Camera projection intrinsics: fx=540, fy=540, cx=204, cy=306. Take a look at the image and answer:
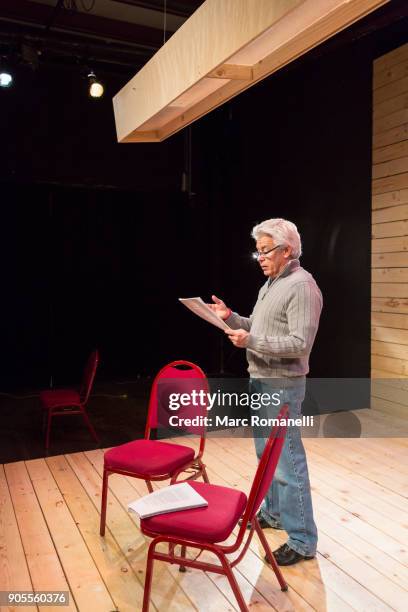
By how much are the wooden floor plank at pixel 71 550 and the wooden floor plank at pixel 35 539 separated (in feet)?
0.09

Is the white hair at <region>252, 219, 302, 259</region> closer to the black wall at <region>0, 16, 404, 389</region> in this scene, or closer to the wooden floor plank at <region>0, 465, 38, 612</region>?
the wooden floor plank at <region>0, 465, 38, 612</region>

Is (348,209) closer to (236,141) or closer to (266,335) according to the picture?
(236,141)

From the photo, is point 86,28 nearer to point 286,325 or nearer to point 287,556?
point 286,325

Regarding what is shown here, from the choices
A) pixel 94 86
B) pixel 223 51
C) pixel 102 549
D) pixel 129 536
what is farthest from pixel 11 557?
pixel 94 86

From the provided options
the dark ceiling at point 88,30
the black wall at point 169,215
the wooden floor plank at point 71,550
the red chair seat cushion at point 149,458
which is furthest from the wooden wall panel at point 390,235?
the wooden floor plank at point 71,550

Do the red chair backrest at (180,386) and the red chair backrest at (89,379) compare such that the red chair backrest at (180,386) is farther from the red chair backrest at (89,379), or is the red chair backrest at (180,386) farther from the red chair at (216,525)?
the red chair backrest at (89,379)

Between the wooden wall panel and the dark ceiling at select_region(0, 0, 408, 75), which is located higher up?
the dark ceiling at select_region(0, 0, 408, 75)

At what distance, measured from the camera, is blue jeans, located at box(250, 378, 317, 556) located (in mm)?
2406

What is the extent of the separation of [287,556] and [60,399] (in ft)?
7.33

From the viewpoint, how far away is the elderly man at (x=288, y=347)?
2320mm

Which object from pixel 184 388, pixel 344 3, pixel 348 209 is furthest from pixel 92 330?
pixel 344 3

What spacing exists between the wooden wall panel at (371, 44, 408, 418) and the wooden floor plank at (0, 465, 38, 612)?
3362 mm

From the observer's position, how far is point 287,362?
2398 mm

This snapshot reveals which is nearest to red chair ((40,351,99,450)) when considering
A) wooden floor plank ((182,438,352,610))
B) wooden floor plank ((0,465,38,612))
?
wooden floor plank ((0,465,38,612))
